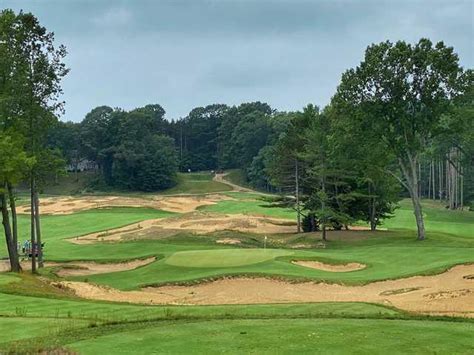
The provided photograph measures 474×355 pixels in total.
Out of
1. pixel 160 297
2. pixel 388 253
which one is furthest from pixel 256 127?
pixel 160 297

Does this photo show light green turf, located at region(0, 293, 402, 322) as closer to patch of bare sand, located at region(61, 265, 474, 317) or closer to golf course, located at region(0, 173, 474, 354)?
golf course, located at region(0, 173, 474, 354)

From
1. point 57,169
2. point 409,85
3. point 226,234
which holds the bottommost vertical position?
point 226,234

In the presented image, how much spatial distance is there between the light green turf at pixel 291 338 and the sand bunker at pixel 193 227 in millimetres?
38651

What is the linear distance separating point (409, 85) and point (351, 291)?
21.2 meters

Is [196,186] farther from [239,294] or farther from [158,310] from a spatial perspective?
[158,310]

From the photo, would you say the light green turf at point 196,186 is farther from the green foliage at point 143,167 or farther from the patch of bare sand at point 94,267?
the patch of bare sand at point 94,267

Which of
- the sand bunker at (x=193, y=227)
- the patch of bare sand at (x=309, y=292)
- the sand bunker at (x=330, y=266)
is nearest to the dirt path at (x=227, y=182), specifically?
the sand bunker at (x=193, y=227)

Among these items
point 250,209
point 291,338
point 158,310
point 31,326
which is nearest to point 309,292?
point 158,310

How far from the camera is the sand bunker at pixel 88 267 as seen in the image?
34.4m

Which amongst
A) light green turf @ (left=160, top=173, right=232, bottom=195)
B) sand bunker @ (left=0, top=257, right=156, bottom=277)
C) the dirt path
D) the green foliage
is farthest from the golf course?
the green foliage

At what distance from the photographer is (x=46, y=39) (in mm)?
31984

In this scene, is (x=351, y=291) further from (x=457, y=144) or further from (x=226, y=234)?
(x=457, y=144)

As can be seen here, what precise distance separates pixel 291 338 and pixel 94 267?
27.1 metres

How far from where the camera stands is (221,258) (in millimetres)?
32438
